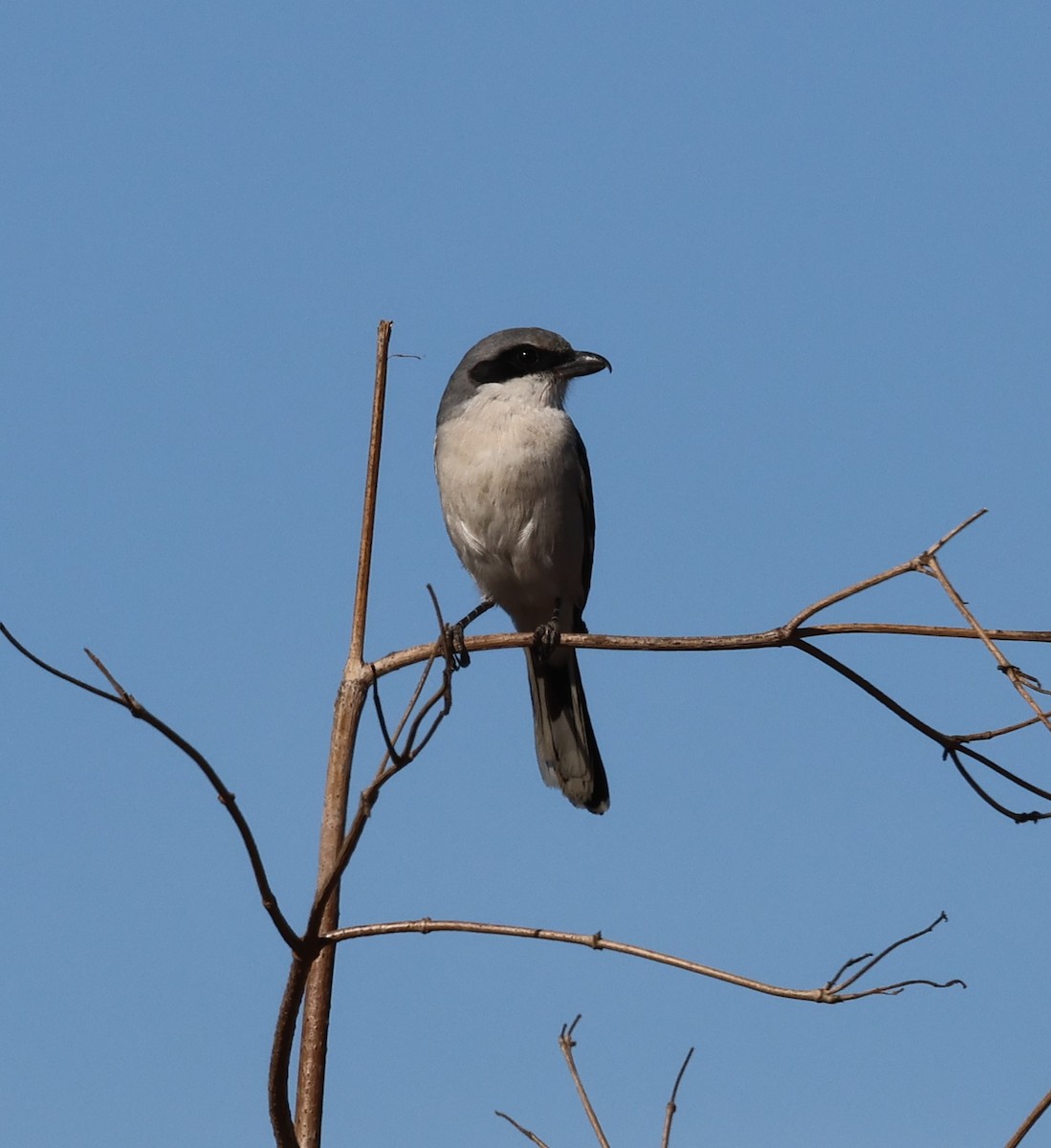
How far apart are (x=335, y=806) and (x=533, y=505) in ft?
14.4

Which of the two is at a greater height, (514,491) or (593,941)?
(514,491)

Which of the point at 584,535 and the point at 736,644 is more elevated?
the point at 584,535

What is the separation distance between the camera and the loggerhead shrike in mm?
7145

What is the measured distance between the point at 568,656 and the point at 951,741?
15.2 ft

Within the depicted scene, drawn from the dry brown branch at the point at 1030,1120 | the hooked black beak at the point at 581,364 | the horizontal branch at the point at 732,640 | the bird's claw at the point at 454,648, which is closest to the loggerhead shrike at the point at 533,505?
the hooked black beak at the point at 581,364

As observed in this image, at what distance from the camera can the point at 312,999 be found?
2719 millimetres

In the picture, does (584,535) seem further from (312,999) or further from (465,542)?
(312,999)

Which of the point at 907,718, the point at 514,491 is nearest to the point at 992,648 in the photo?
the point at 907,718

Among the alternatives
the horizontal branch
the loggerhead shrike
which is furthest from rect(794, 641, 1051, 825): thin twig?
the loggerhead shrike

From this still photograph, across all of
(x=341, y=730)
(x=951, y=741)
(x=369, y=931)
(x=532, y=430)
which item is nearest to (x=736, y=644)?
(x=951, y=741)

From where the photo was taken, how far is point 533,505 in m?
7.15

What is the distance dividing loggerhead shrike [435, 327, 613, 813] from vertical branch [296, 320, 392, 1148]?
349cm

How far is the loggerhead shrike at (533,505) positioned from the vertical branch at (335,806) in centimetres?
349

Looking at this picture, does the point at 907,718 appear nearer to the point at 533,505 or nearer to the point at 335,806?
the point at 335,806
